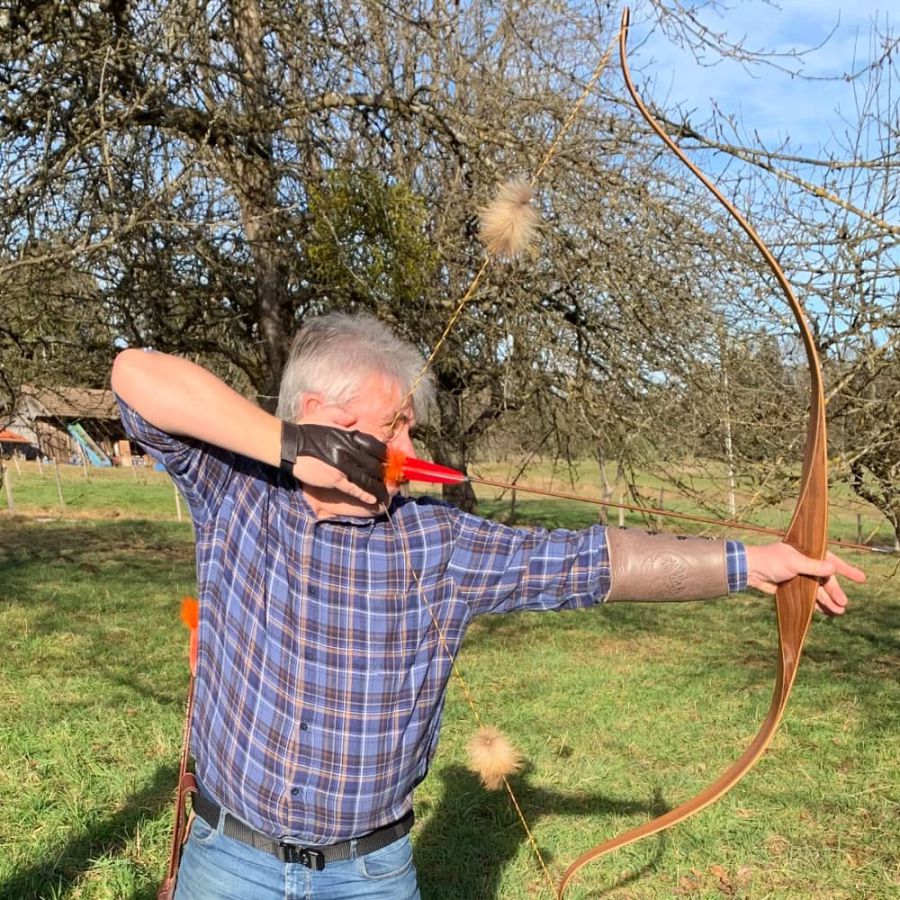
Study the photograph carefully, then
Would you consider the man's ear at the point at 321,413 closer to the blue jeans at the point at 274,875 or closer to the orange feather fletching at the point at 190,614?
the orange feather fletching at the point at 190,614

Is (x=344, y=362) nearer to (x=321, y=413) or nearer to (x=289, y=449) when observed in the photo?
(x=321, y=413)

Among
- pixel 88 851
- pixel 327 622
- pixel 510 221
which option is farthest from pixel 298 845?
pixel 88 851

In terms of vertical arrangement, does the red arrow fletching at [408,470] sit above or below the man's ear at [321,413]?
below

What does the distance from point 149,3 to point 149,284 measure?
4.64 ft

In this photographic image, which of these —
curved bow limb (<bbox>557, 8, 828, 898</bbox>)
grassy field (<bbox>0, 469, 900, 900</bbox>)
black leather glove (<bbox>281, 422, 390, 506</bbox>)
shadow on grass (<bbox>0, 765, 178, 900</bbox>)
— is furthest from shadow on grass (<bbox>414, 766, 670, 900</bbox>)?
black leather glove (<bbox>281, 422, 390, 506</bbox>)

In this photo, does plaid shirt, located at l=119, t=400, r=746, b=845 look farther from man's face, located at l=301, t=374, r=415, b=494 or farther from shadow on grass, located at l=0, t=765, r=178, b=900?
shadow on grass, located at l=0, t=765, r=178, b=900

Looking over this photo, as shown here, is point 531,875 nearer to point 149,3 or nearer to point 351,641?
point 351,641

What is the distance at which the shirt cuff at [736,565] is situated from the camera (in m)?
1.45

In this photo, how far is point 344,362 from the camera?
1404mm

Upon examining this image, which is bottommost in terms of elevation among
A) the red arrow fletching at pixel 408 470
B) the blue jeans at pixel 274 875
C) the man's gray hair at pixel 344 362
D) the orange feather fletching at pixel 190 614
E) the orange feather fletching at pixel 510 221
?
the blue jeans at pixel 274 875

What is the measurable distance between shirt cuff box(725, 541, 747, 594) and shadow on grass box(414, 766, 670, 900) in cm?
179

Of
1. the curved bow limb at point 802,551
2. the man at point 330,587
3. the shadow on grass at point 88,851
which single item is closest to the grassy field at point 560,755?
the shadow on grass at point 88,851

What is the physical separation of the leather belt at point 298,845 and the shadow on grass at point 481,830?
61.1 inches

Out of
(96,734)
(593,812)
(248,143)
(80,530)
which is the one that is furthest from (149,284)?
(80,530)
